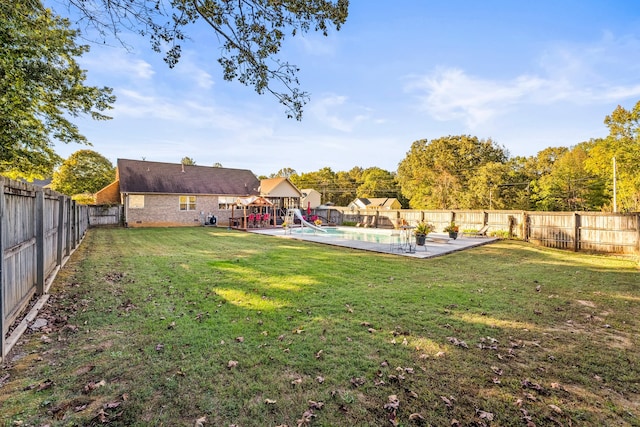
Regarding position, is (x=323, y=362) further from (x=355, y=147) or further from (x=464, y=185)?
(x=464, y=185)

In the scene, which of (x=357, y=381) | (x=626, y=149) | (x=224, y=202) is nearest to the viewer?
(x=357, y=381)

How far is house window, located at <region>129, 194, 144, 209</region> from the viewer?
22.2 meters

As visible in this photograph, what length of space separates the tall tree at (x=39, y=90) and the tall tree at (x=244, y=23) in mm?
1946

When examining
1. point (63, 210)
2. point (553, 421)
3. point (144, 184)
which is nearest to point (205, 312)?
point (553, 421)

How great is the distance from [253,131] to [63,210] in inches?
575

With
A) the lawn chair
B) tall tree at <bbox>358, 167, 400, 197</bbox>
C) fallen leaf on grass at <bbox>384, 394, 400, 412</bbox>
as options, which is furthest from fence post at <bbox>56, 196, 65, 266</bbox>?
tall tree at <bbox>358, 167, 400, 197</bbox>

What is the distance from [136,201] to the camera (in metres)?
22.4

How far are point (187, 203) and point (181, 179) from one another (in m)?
2.41

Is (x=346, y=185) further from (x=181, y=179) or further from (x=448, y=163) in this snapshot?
(x=181, y=179)

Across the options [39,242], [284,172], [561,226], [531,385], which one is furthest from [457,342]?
[284,172]

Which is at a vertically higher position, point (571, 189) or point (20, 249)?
point (571, 189)

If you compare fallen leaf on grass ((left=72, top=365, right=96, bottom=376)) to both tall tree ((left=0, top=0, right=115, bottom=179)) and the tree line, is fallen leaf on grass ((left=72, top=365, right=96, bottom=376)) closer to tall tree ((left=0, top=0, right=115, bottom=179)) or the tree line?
tall tree ((left=0, top=0, right=115, bottom=179))

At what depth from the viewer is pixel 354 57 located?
11.9 meters

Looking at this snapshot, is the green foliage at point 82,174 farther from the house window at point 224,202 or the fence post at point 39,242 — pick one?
the fence post at point 39,242
